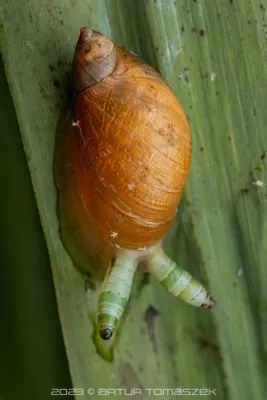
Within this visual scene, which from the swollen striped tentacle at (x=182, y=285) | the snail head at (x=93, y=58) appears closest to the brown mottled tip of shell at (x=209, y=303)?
the swollen striped tentacle at (x=182, y=285)

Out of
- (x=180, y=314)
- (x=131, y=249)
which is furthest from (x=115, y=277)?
(x=180, y=314)

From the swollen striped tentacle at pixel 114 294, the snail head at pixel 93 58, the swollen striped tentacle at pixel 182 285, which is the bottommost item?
the swollen striped tentacle at pixel 182 285

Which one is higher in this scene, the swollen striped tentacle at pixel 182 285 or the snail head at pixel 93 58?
the snail head at pixel 93 58

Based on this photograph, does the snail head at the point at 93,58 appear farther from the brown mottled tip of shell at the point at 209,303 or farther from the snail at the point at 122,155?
the brown mottled tip of shell at the point at 209,303

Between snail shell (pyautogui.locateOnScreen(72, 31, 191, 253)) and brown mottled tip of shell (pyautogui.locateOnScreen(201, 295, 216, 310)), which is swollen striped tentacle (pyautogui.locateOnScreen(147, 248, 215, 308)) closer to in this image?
brown mottled tip of shell (pyautogui.locateOnScreen(201, 295, 216, 310))

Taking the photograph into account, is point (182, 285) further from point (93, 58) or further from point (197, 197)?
point (93, 58)

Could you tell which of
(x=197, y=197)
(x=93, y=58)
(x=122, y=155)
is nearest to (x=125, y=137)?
(x=122, y=155)

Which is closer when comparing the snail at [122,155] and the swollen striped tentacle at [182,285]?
the snail at [122,155]

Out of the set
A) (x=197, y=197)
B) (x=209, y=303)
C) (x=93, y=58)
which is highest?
(x=93, y=58)
